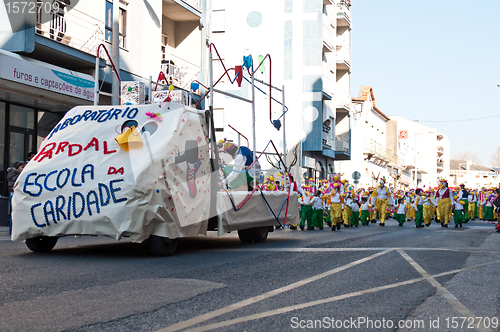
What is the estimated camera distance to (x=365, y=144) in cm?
5738

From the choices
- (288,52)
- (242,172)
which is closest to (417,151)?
(288,52)

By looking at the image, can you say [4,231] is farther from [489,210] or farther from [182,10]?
[489,210]

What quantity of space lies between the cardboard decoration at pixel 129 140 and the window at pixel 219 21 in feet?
103

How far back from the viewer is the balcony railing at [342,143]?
146 feet

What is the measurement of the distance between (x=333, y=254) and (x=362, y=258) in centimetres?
63

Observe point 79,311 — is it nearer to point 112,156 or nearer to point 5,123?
point 112,156

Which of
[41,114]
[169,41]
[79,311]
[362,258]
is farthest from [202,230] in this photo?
[169,41]

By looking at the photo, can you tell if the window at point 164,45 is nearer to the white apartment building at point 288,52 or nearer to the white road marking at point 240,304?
the white apartment building at point 288,52

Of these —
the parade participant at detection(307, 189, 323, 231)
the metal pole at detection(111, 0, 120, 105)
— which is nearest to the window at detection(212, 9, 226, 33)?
the metal pole at detection(111, 0, 120, 105)

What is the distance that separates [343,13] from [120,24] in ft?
87.6

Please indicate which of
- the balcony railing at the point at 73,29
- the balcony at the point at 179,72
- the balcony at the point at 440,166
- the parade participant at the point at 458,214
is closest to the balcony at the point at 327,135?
the balcony at the point at 179,72

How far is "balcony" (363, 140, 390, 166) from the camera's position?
188 feet

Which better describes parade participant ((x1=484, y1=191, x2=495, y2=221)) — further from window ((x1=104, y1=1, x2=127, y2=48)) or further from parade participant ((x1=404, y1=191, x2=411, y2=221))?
window ((x1=104, y1=1, x2=127, y2=48))

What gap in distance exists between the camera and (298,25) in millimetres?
38688
